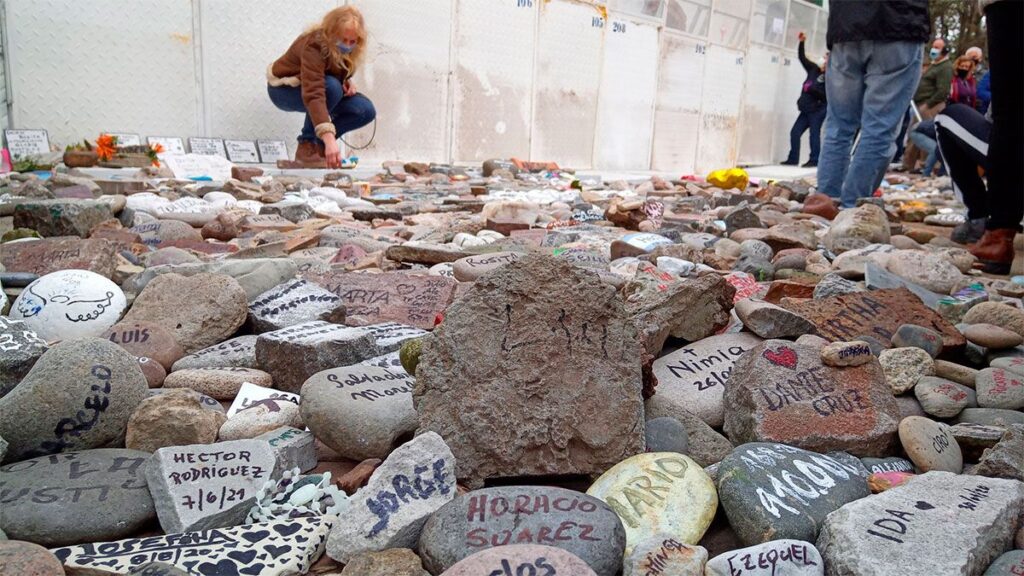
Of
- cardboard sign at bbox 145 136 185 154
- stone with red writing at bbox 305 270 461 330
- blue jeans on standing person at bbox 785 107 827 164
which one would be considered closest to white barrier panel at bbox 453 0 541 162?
cardboard sign at bbox 145 136 185 154

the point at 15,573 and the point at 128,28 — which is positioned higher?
the point at 128,28

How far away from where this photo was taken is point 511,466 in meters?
1.57

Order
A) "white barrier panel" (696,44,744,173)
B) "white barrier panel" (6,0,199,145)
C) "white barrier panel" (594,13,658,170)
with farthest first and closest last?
"white barrier panel" (696,44,744,173), "white barrier panel" (594,13,658,170), "white barrier panel" (6,0,199,145)

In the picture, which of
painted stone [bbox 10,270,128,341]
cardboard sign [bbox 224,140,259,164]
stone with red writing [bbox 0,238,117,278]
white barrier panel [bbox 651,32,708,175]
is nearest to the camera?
painted stone [bbox 10,270,128,341]

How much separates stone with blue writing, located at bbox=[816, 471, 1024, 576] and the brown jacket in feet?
22.0

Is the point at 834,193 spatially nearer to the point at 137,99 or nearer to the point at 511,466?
the point at 511,466

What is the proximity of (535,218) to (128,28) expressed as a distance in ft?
17.9

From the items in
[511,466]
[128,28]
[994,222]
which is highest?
[128,28]

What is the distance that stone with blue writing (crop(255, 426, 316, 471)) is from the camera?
1584 millimetres

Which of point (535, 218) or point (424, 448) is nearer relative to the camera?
point (424, 448)

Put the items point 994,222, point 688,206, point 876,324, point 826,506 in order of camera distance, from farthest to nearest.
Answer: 1. point 688,206
2. point 994,222
3. point 876,324
4. point 826,506

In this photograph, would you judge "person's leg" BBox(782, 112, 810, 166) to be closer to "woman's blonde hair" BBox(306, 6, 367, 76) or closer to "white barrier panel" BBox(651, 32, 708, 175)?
"white barrier panel" BBox(651, 32, 708, 175)

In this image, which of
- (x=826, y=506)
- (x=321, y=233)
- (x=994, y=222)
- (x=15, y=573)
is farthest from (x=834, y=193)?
(x=15, y=573)

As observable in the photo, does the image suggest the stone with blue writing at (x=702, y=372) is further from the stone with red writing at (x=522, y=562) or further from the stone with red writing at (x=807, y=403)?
the stone with red writing at (x=522, y=562)
